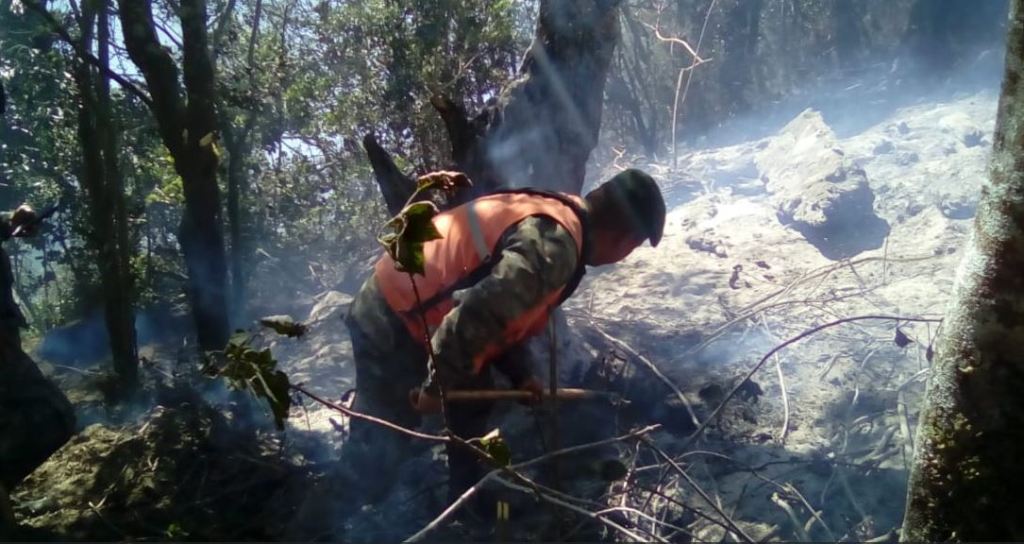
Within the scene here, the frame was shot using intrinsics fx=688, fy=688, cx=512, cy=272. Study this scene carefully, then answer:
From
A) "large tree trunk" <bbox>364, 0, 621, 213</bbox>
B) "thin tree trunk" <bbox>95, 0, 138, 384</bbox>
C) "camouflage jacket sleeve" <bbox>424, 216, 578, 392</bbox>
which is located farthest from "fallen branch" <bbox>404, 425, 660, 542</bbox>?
"thin tree trunk" <bbox>95, 0, 138, 384</bbox>

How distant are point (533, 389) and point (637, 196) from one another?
922 mm

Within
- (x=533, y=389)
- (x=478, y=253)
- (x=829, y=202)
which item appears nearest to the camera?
(x=478, y=253)

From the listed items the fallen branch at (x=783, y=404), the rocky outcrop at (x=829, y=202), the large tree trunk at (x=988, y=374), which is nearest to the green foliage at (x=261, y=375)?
the large tree trunk at (x=988, y=374)

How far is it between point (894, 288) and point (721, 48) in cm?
897

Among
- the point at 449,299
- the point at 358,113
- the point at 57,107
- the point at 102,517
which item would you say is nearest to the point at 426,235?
the point at 449,299

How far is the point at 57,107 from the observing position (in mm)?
7359

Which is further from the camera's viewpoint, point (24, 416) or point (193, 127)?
point (193, 127)

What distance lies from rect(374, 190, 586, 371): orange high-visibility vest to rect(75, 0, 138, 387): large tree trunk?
3304 mm

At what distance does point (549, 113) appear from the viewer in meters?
4.59

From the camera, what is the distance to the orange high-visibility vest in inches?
105

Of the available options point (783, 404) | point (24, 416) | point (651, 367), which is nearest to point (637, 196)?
point (651, 367)

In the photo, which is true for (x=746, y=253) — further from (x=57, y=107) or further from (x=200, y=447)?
(x=57, y=107)

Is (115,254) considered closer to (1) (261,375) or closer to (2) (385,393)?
(2) (385,393)

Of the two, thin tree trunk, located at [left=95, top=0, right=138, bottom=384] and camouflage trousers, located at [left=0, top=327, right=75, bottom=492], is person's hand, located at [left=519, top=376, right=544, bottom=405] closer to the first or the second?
camouflage trousers, located at [left=0, top=327, right=75, bottom=492]
